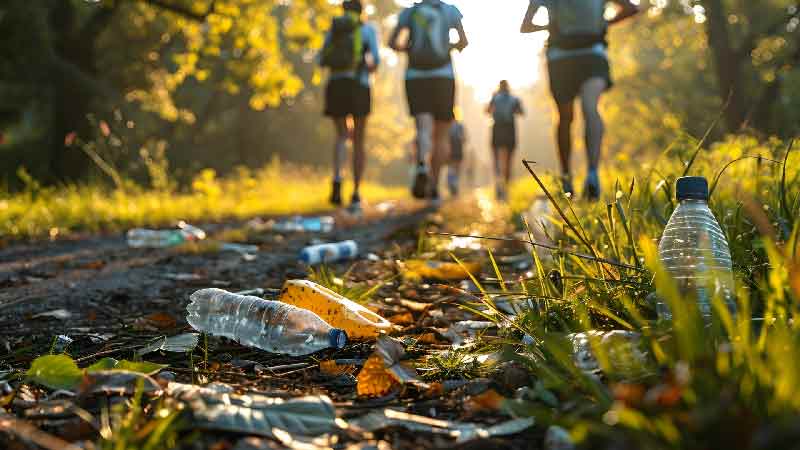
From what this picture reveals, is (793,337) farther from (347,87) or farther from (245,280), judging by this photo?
(347,87)

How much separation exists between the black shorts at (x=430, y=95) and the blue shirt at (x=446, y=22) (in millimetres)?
53

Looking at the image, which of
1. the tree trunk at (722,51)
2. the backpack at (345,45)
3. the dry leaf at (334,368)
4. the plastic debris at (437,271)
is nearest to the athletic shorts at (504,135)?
the backpack at (345,45)

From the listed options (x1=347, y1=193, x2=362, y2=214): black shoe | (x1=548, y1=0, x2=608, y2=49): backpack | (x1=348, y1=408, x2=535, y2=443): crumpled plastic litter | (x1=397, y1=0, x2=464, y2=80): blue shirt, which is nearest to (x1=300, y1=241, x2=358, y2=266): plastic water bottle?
(x1=348, y1=408, x2=535, y2=443): crumpled plastic litter

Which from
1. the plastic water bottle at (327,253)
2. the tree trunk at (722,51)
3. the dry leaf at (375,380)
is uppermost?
the tree trunk at (722,51)

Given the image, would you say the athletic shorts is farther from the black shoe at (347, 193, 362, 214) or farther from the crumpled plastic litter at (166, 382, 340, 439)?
the crumpled plastic litter at (166, 382, 340, 439)

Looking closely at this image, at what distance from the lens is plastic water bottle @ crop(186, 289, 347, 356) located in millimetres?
1981

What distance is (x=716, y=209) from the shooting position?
2.30 meters

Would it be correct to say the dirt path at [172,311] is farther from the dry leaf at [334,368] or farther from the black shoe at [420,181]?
the black shoe at [420,181]

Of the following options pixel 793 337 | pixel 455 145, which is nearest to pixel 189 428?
pixel 793 337

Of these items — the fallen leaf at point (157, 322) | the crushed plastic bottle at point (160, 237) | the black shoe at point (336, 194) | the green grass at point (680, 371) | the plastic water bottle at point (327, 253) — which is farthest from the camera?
the black shoe at point (336, 194)

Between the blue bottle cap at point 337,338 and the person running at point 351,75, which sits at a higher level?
the person running at point 351,75

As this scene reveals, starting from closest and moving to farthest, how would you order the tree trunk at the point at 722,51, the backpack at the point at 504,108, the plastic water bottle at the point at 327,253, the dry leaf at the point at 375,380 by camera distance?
the dry leaf at the point at 375,380 → the plastic water bottle at the point at 327,253 → the backpack at the point at 504,108 → the tree trunk at the point at 722,51

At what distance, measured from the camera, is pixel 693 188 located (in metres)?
1.66

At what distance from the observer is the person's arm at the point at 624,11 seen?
5.79 metres
